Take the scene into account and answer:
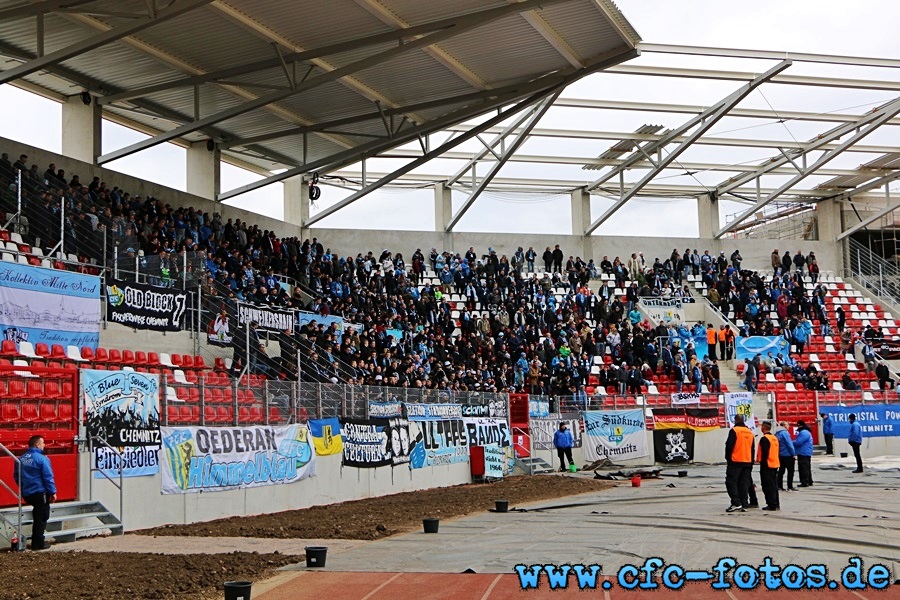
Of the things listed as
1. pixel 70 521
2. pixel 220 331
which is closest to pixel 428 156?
pixel 220 331

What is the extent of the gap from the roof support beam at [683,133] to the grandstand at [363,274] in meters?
0.16

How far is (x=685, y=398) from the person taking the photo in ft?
122

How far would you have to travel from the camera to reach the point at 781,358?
44.7 meters

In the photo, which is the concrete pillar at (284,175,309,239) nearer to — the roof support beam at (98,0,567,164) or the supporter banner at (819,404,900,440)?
the roof support beam at (98,0,567,164)

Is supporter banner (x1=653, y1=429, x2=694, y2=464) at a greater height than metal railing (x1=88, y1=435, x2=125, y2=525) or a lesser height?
lesser

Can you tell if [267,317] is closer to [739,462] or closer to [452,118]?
[452,118]

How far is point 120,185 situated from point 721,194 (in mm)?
31144

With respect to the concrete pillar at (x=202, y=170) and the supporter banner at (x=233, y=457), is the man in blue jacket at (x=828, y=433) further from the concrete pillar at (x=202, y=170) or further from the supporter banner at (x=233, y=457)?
the concrete pillar at (x=202, y=170)

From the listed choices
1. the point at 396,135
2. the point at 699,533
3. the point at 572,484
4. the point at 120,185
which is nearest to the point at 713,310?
the point at 396,135

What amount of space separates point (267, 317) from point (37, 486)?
44.9 feet

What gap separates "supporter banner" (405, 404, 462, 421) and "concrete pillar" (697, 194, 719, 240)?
2852 cm

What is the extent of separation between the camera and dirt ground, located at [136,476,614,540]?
16.3 meters

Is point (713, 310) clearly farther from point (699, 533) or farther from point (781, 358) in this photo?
point (699, 533)

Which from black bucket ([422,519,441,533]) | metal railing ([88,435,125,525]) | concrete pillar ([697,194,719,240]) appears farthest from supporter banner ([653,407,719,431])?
metal railing ([88,435,125,525])
